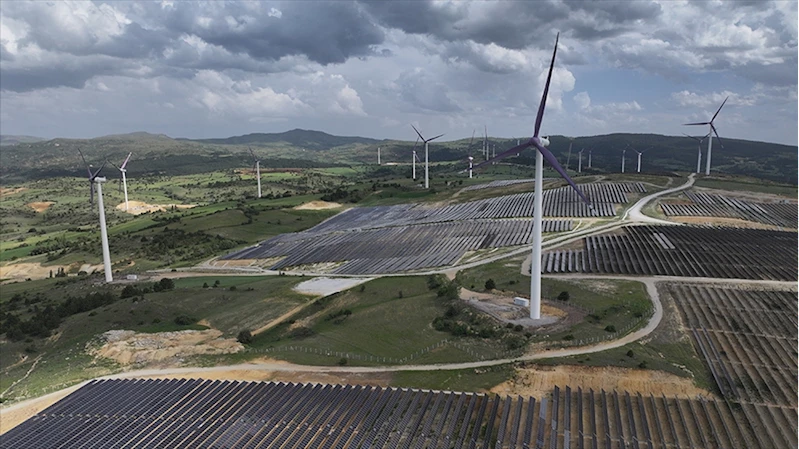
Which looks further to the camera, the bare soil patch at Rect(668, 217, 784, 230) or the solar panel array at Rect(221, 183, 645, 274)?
the bare soil patch at Rect(668, 217, 784, 230)

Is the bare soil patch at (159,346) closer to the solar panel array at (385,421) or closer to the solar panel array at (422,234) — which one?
the solar panel array at (385,421)

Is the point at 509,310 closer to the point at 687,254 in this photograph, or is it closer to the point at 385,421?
the point at 385,421

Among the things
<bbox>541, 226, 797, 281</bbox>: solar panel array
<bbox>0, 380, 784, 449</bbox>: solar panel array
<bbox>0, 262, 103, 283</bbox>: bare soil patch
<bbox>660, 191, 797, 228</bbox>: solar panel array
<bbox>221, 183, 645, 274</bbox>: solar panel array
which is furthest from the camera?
<bbox>0, 262, 103, 283</bbox>: bare soil patch

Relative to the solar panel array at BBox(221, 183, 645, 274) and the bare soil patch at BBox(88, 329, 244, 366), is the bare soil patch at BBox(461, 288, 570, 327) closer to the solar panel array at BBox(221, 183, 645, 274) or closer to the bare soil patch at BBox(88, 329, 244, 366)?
the solar panel array at BBox(221, 183, 645, 274)

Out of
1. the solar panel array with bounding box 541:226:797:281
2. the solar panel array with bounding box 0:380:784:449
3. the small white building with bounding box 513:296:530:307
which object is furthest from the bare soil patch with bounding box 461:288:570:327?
the solar panel array with bounding box 0:380:784:449

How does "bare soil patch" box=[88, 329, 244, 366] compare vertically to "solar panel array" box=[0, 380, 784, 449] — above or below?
below

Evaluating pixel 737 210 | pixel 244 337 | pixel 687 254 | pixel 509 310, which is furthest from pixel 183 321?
pixel 737 210
